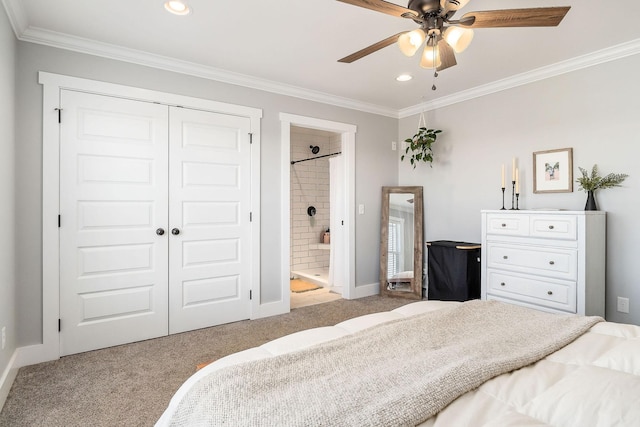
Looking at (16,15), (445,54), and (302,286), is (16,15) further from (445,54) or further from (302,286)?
(302,286)

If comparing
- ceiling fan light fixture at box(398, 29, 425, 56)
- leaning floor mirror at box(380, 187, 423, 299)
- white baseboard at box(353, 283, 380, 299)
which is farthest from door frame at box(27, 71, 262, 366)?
leaning floor mirror at box(380, 187, 423, 299)

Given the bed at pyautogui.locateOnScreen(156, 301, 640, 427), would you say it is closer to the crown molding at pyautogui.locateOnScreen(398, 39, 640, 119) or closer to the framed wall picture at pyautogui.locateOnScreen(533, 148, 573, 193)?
the framed wall picture at pyautogui.locateOnScreen(533, 148, 573, 193)

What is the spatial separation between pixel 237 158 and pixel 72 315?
1.90m


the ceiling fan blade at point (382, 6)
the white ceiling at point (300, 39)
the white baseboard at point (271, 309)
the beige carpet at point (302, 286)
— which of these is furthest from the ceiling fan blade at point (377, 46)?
the beige carpet at point (302, 286)

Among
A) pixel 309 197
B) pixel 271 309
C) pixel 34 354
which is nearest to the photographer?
pixel 34 354

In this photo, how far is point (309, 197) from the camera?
236 inches

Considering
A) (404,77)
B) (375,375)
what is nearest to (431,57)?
(404,77)

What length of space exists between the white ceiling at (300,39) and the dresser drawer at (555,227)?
55.2 inches

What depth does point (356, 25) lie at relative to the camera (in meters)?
2.46

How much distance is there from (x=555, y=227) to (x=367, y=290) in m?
2.28

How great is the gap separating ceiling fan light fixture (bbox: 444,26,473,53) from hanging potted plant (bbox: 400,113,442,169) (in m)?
2.27

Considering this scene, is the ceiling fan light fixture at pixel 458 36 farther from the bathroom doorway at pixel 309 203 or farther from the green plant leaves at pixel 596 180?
the bathroom doorway at pixel 309 203

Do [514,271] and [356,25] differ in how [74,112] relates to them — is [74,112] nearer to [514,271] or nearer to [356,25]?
[356,25]

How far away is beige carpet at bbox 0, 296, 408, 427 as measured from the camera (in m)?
1.91
